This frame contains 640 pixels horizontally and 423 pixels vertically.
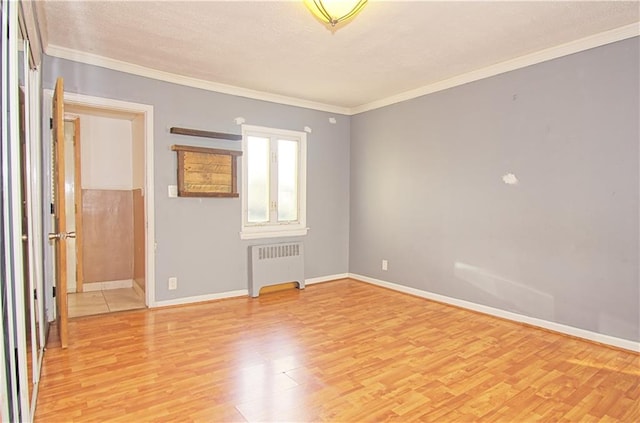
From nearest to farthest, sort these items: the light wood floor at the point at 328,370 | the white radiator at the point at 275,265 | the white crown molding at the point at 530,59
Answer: the light wood floor at the point at 328,370
the white crown molding at the point at 530,59
the white radiator at the point at 275,265

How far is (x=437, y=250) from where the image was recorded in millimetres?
4355

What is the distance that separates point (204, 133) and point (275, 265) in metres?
1.75

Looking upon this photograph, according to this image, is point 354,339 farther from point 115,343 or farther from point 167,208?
point 167,208

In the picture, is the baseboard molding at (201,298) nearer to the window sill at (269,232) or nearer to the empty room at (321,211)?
the empty room at (321,211)

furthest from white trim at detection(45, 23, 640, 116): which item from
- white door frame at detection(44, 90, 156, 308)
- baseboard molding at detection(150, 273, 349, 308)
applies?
baseboard molding at detection(150, 273, 349, 308)

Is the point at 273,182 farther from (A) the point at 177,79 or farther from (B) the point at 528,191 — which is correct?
(B) the point at 528,191

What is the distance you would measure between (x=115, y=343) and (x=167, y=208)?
4.81ft

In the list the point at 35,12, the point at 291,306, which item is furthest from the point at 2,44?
the point at 291,306

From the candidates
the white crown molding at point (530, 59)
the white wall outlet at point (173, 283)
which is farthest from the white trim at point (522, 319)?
the white wall outlet at point (173, 283)

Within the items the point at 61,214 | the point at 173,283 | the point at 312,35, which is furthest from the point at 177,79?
the point at 173,283

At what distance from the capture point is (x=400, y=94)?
4703 mm

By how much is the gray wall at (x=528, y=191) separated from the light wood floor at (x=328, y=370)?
44cm

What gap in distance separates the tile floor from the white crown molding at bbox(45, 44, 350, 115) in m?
2.42

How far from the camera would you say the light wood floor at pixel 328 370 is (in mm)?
2127
